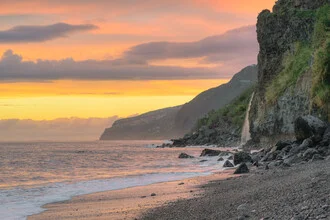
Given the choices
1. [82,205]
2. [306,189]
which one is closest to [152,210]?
[82,205]

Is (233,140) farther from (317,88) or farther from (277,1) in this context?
(317,88)

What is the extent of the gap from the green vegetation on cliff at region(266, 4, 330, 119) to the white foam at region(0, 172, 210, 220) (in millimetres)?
13646

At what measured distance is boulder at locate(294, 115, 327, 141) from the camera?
27125mm

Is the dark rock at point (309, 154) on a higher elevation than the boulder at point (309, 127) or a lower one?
lower

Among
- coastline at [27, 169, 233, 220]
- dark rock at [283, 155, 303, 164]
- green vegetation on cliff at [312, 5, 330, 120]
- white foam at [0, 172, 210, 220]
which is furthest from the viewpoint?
green vegetation on cliff at [312, 5, 330, 120]

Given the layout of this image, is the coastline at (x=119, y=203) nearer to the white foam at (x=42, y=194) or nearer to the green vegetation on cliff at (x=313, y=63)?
the white foam at (x=42, y=194)

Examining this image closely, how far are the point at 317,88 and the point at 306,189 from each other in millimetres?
23183

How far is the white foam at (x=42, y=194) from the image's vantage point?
53.3ft

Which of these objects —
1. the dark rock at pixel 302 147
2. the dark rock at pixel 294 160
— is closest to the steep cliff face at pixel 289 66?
the dark rock at pixel 302 147

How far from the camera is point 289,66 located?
46094 millimetres

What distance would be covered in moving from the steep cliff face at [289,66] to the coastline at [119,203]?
53.2ft

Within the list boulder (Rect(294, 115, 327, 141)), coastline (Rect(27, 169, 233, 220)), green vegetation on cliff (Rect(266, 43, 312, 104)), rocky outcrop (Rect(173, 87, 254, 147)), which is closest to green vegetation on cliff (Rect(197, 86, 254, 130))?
rocky outcrop (Rect(173, 87, 254, 147))

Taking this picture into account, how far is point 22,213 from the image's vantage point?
619 inches

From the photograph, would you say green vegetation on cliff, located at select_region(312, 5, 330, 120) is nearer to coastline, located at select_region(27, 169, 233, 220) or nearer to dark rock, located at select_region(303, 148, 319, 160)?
dark rock, located at select_region(303, 148, 319, 160)
